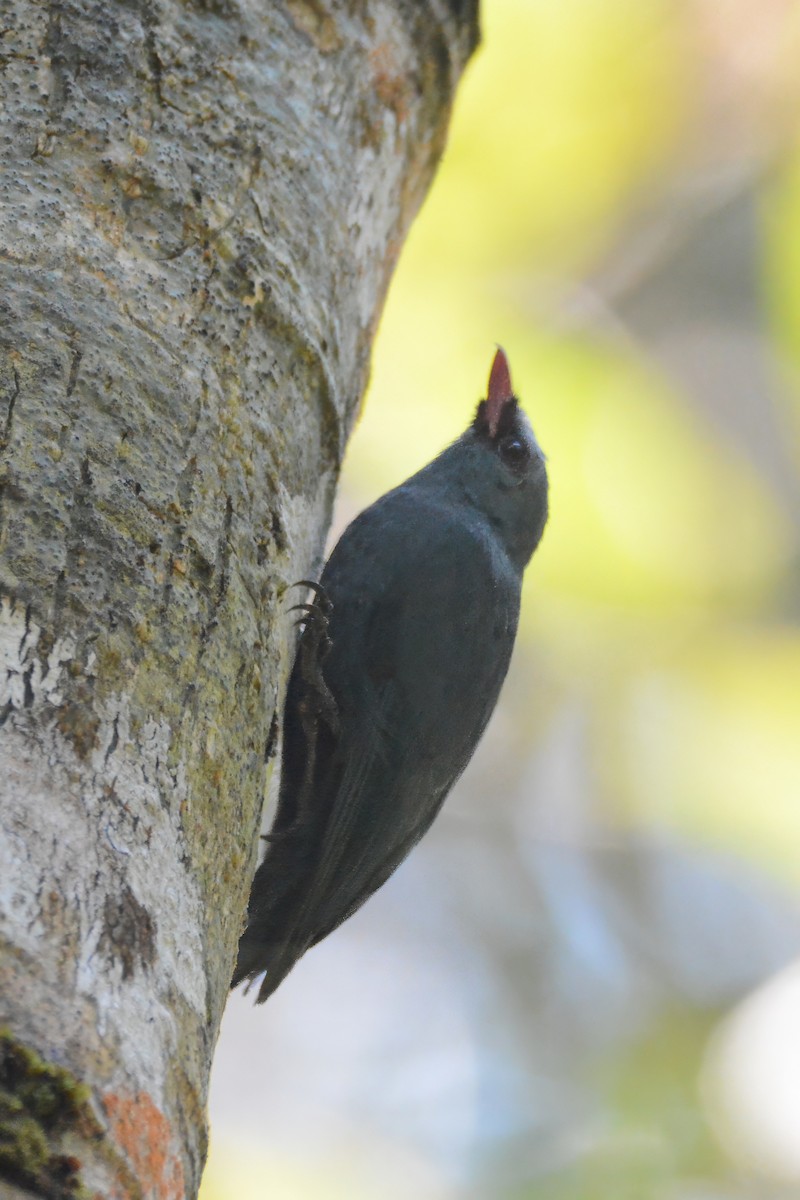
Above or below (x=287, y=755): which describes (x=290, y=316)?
above

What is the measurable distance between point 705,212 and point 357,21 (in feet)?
16.2

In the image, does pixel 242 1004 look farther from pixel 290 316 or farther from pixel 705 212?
pixel 290 316

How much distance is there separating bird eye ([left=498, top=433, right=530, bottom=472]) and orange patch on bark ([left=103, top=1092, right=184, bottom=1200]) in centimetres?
262

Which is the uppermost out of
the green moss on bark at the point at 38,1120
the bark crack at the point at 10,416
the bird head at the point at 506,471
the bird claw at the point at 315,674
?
the bird head at the point at 506,471

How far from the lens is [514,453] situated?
12.5 feet

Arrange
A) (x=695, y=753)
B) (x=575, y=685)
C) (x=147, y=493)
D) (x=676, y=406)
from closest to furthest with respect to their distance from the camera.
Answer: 1. (x=147, y=493)
2. (x=695, y=753)
3. (x=676, y=406)
4. (x=575, y=685)

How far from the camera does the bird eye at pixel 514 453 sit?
3797 mm

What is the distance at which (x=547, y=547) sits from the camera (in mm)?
5895

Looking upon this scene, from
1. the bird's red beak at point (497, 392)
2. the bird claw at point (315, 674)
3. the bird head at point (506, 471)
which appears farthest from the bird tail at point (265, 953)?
the bird's red beak at point (497, 392)

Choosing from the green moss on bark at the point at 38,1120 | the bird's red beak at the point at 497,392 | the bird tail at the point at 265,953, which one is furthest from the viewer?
the bird's red beak at the point at 497,392

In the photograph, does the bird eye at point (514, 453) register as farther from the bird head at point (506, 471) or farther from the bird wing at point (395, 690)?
the bird wing at point (395, 690)

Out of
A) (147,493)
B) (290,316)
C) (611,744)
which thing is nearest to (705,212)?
(611,744)

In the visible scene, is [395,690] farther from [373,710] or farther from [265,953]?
[265,953]

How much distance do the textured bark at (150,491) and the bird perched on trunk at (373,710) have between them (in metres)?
0.35
